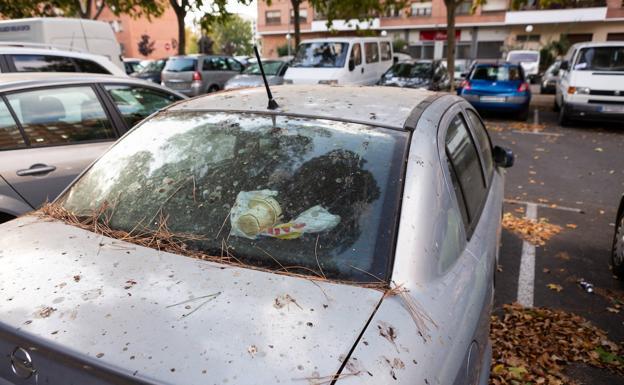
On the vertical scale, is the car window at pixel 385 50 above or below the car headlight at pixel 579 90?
above

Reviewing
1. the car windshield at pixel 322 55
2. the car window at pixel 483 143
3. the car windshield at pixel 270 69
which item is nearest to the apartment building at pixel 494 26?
the car windshield at pixel 270 69

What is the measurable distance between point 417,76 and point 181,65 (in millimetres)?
8028

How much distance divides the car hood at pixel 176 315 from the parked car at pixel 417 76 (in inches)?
499

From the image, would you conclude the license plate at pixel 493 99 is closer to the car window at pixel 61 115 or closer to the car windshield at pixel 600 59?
the car windshield at pixel 600 59

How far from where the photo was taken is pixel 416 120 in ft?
6.86

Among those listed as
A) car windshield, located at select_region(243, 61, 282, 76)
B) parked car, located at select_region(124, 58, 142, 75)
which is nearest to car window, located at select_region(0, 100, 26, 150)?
car windshield, located at select_region(243, 61, 282, 76)

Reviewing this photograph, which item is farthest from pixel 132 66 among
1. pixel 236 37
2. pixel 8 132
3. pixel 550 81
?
pixel 236 37

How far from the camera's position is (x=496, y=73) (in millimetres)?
12836

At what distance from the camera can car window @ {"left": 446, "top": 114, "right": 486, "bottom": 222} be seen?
2248mm

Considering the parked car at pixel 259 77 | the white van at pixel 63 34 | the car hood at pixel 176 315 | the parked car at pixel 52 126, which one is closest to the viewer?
the car hood at pixel 176 315

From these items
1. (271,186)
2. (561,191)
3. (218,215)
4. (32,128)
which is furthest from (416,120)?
(561,191)

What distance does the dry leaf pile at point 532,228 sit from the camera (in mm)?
4887

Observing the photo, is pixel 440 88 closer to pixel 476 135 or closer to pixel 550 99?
pixel 550 99

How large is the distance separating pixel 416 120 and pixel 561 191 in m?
5.52
